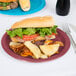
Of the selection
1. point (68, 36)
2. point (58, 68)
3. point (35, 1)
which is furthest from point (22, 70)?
point (35, 1)

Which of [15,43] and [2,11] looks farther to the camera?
[2,11]

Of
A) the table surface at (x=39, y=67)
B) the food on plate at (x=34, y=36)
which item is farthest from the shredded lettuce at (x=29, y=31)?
the table surface at (x=39, y=67)

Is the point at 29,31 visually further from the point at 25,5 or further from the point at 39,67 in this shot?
the point at 25,5

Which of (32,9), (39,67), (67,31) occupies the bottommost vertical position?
(39,67)

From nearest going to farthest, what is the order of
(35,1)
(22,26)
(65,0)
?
(22,26) → (65,0) → (35,1)

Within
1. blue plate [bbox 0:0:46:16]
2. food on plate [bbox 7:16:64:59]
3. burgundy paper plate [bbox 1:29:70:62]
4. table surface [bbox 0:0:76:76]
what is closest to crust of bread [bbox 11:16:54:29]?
food on plate [bbox 7:16:64:59]

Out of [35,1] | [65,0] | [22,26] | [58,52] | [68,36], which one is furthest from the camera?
[35,1]

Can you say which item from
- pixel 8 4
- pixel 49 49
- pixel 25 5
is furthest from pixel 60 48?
pixel 8 4

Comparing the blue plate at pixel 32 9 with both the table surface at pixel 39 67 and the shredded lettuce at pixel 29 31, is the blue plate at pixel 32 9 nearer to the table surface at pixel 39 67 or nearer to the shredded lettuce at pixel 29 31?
the shredded lettuce at pixel 29 31

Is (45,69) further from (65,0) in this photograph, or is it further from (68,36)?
(65,0)
